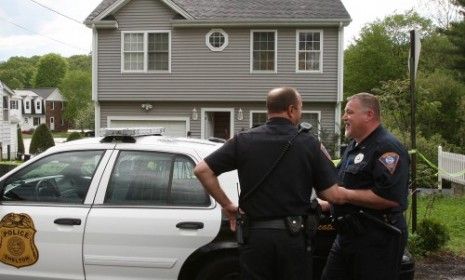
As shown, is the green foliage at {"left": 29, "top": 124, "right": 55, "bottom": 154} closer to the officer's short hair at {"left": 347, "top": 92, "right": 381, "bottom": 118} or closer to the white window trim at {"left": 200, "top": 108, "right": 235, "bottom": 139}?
the white window trim at {"left": 200, "top": 108, "right": 235, "bottom": 139}

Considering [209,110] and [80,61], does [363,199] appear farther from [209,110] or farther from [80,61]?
[80,61]

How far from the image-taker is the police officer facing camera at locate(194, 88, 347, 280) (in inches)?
131

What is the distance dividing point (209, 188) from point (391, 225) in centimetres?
119

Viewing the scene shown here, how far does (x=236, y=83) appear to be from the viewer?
19797mm

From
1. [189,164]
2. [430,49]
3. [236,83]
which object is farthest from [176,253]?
[430,49]

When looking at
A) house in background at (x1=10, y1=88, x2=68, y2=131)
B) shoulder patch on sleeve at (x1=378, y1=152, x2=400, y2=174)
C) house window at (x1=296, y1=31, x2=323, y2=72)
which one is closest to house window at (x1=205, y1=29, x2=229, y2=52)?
house window at (x1=296, y1=31, x2=323, y2=72)

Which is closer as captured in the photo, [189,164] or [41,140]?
[189,164]

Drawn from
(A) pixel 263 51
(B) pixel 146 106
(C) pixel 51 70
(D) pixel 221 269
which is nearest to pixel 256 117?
(A) pixel 263 51

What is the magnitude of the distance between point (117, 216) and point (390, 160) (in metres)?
2.10

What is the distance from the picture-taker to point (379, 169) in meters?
3.53

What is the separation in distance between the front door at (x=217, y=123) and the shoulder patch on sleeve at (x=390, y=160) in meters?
16.6

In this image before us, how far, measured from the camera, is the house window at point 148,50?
2008 centimetres

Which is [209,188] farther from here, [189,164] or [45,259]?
[45,259]

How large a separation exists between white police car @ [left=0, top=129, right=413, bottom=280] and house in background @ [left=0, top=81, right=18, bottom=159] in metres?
32.5
